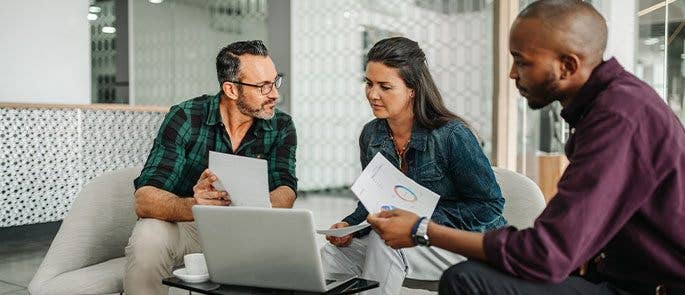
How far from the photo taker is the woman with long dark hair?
192 centimetres

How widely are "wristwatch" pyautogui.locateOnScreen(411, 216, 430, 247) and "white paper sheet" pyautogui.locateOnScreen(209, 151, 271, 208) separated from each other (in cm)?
54

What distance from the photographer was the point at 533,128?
4973mm

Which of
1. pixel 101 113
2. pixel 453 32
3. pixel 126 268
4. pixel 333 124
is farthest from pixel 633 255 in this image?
pixel 333 124

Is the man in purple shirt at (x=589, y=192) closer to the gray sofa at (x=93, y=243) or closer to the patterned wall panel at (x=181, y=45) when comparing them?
the gray sofa at (x=93, y=243)

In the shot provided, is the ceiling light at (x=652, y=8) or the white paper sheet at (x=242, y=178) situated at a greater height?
the ceiling light at (x=652, y=8)

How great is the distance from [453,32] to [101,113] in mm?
2986

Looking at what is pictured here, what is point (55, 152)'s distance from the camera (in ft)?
15.0

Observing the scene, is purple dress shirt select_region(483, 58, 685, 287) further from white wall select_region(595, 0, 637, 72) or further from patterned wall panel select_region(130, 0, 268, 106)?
patterned wall panel select_region(130, 0, 268, 106)

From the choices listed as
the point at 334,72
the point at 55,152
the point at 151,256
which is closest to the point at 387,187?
the point at 151,256

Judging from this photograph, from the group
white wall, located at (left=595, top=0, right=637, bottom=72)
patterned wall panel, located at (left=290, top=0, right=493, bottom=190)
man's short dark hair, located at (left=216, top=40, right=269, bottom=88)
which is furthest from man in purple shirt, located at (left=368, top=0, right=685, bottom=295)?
patterned wall panel, located at (left=290, top=0, right=493, bottom=190)

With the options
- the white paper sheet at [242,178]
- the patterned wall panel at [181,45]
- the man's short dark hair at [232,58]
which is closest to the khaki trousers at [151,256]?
the white paper sheet at [242,178]

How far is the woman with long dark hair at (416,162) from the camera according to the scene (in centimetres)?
192

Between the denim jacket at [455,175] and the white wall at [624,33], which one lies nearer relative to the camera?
the denim jacket at [455,175]

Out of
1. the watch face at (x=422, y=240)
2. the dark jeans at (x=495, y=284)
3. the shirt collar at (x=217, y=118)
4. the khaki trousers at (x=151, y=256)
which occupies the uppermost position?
the shirt collar at (x=217, y=118)
